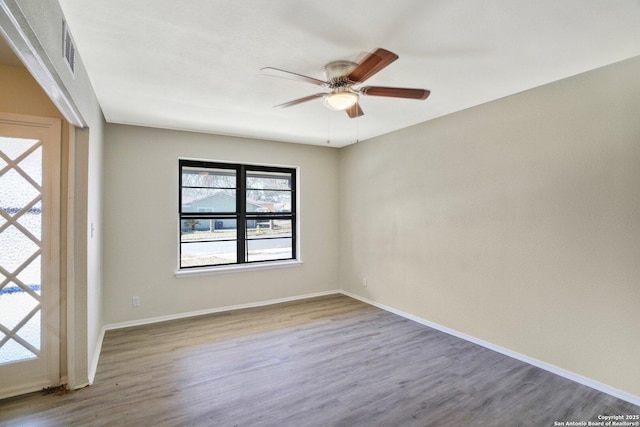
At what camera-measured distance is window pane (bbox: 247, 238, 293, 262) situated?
4.63m

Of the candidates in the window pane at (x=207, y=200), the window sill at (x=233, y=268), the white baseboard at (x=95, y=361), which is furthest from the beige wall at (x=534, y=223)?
the white baseboard at (x=95, y=361)

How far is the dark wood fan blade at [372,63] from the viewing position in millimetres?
1686

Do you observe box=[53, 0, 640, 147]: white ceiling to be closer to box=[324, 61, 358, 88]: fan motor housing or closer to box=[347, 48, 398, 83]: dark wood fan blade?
box=[324, 61, 358, 88]: fan motor housing

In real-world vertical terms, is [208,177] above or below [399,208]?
above

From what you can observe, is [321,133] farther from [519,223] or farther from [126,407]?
[126,407]

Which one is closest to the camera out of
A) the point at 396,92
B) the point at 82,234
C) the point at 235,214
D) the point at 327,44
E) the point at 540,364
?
the point at 327,44

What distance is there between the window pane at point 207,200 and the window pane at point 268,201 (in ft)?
0.91

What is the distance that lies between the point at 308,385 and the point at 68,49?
9.21ft

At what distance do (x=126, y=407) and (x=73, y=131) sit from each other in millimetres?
2103

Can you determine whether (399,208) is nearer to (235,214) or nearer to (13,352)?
(235,214)

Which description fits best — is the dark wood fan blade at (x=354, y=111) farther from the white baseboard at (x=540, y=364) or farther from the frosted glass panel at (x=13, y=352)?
the frosted glass panel at (x=13, y=352)

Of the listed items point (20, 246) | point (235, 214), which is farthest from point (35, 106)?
point (235, 214)

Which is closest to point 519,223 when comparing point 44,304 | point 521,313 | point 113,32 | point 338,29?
point 521,313

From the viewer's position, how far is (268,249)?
4.79 m
